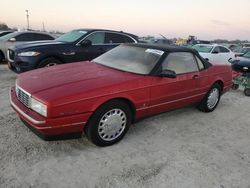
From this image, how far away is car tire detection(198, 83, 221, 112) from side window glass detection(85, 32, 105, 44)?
3.96m

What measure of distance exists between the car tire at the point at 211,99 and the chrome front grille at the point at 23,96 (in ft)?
11.9

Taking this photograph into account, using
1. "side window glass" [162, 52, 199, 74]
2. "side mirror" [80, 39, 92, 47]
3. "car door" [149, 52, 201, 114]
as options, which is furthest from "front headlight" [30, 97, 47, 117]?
"side mirror" [80, 39, 92, 47]

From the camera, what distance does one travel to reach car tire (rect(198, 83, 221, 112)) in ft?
18.3

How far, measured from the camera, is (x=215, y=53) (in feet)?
50.0

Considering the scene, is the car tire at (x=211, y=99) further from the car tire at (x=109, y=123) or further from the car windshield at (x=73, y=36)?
the car windshield at (x=73, y=36)

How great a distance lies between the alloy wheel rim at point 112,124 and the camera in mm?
3684

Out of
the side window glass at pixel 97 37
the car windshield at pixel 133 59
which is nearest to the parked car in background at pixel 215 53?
the side window glass at pixel 97 37

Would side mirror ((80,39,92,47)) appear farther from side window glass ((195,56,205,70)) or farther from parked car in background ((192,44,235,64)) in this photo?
parked car in background ((192,44,235,64))

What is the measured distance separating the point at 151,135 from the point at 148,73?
1048mm

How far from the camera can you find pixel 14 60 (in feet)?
23.3

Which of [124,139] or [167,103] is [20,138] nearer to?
[124,139]

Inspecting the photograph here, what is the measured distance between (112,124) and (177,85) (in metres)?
1.52

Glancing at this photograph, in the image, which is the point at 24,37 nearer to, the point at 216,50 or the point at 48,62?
the point at 48,62

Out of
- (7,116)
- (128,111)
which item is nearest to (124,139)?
(128,111)
